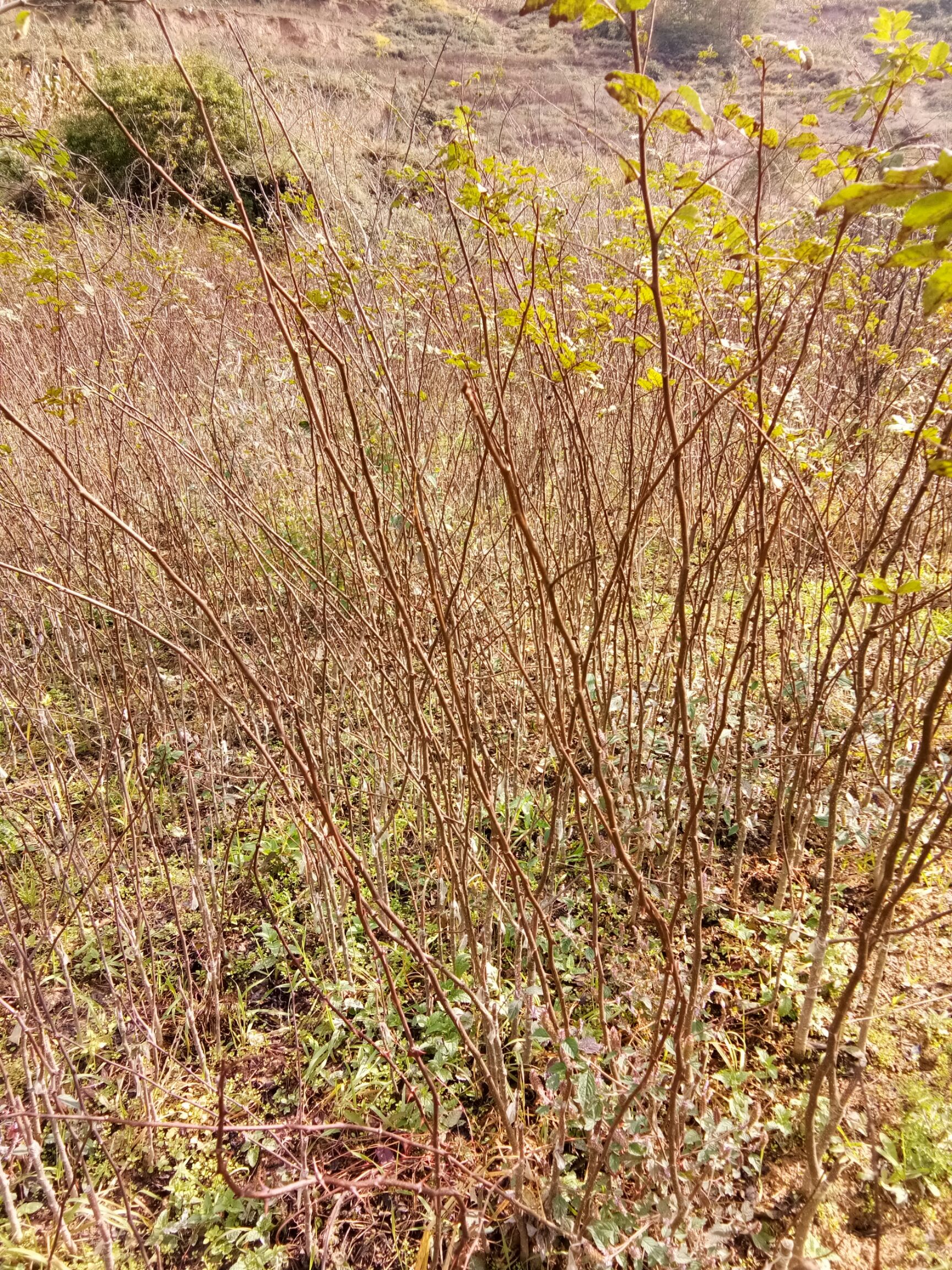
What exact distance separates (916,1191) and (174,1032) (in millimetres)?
1620

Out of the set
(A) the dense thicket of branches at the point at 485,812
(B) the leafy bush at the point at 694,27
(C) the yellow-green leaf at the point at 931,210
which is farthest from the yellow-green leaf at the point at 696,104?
(B) the leafy bush at the point at 694,27

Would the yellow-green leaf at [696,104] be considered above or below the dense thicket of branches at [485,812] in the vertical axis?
above

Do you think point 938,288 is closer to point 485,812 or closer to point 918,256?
point 918,256

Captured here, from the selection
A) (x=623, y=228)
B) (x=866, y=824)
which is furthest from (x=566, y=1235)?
(x=623, y=228)

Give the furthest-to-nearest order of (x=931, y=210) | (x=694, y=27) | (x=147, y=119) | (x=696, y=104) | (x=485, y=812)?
1. (x=694, y=27)
2. (x=147, y=119)
3. (x=485, y=812)
4. (x=696, y=104)
5. (x=931, y=210)

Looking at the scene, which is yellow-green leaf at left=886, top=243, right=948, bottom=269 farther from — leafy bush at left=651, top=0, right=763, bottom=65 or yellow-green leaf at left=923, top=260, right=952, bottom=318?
leafy bush at left=651, top=0, right=763, bottom=65

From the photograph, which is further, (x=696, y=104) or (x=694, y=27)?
(x=694, y=27)

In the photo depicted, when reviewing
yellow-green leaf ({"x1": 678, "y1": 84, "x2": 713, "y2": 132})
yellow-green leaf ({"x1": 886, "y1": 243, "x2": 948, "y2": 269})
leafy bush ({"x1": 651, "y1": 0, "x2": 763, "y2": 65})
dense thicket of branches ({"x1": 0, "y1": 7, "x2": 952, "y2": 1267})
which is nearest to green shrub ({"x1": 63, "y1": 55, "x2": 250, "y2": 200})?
dense thicket of branches ({"x1": 0, "y1": 7, "x2": 952, "y2": 1267})

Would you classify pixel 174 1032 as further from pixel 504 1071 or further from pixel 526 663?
pixel 526 663

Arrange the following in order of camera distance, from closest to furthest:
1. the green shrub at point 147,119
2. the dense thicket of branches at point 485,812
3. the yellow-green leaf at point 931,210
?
the yellow-green leaf at point 931,210
the dense thicket of branches at point 485,812
the green shrub at point 147,119

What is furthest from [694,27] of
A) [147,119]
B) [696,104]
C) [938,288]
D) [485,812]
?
[938,288]

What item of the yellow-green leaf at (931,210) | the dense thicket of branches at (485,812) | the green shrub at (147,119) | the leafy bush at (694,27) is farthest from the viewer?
the leafy bush at (694,27)

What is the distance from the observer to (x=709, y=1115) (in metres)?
1.22

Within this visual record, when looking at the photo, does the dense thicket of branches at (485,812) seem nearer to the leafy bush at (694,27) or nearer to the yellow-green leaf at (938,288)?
the yellow-green leaf at (938,288)
